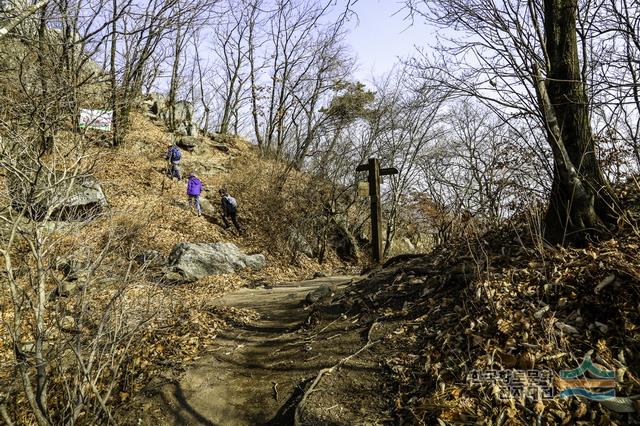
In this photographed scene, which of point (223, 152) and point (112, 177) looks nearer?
point (112, 177)

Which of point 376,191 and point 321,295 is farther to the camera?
point 376,191

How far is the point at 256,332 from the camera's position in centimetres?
590

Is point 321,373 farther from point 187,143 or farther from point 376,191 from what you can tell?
point 187,143

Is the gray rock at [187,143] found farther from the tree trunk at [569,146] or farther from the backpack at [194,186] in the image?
the tree trunk at [569,146]

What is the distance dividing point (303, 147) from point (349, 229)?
6185 millimetres

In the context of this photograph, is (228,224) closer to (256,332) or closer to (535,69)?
(256,332)

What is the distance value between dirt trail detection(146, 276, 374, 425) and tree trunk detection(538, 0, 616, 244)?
279cm

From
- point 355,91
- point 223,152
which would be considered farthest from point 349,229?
point 223,152

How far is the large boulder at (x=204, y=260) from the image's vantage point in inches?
388

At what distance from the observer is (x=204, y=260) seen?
1041 centimetres

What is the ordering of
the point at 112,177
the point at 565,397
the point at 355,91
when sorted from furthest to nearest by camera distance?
the point at 355,91
the point at 112,177
the point at 565,397

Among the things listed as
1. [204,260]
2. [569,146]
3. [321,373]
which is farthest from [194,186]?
[569,146]

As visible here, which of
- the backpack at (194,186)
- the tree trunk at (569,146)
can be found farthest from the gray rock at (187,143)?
the tree trunk at (569,146)

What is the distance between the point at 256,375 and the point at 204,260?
20.8 ft
